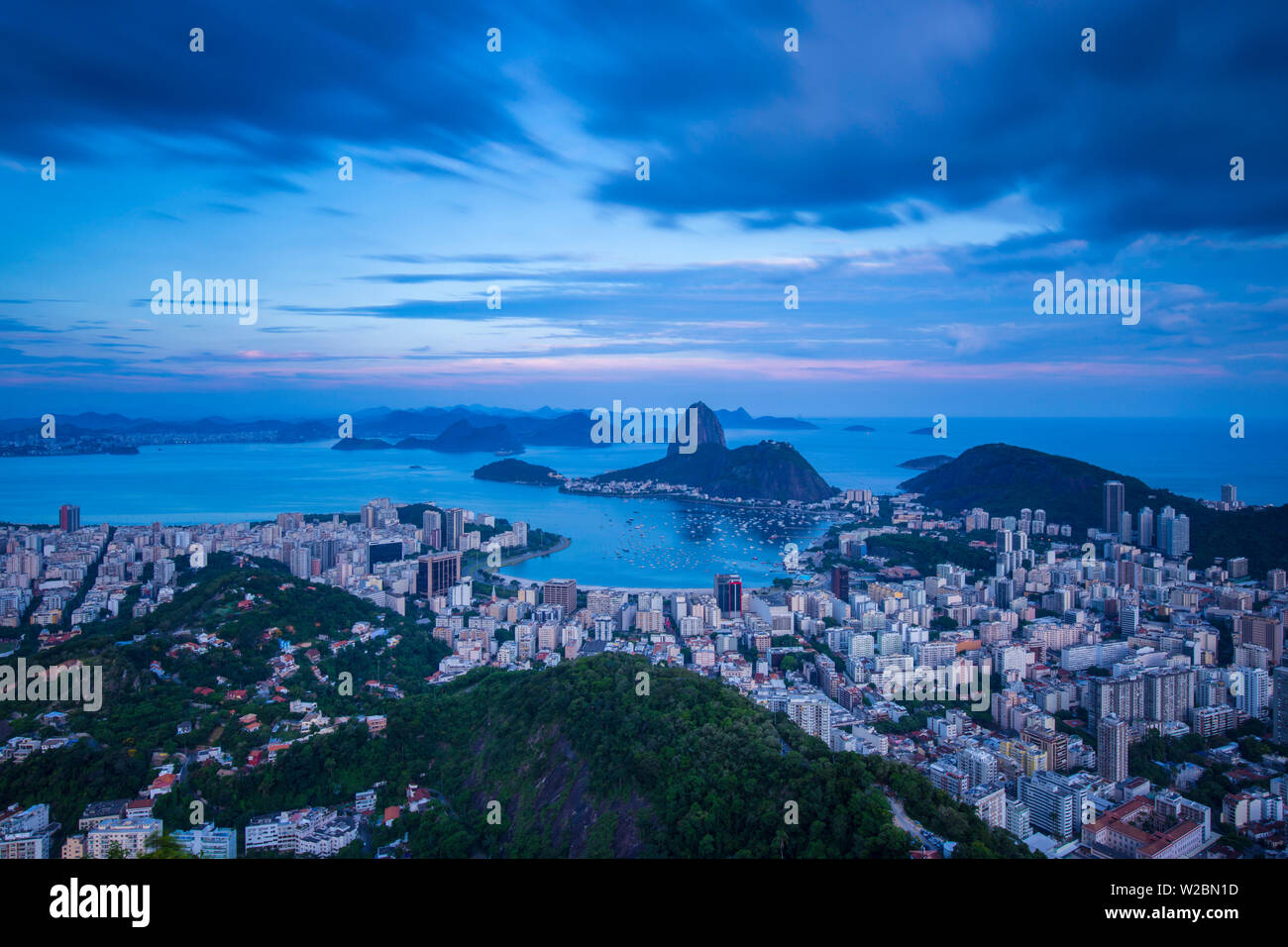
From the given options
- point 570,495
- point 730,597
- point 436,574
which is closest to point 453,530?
point 436,574

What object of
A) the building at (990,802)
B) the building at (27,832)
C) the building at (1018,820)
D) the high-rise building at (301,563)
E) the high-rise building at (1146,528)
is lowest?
the building at (1018,820)

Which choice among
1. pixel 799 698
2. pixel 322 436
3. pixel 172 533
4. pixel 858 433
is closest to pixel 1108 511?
pixel 799 698

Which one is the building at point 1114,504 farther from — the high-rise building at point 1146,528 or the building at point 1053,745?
the building at point 1053,745

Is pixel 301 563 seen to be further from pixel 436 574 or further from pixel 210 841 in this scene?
pixel 210 841

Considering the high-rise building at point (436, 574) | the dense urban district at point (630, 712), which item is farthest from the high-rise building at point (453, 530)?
the dense urban district at point (630, 712)

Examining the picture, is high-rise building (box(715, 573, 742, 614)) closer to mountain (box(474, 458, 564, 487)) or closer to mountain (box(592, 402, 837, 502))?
mountain (box(592, 402, 837, 502))

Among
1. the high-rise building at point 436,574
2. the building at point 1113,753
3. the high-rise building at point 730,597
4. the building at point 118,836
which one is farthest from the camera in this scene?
the high-rise building at point 436,574
